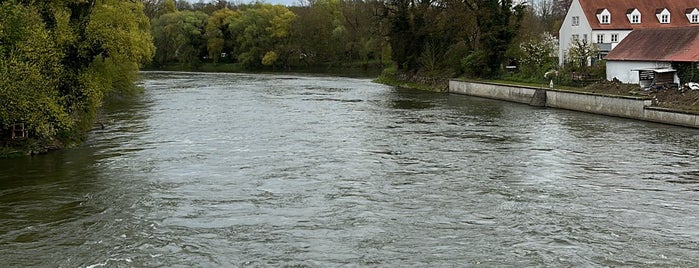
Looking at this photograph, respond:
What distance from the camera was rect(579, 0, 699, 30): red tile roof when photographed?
2103 inches

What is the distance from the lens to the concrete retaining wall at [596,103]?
99.6 ft

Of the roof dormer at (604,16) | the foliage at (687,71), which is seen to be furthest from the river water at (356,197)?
the roof dormer at (604,16)

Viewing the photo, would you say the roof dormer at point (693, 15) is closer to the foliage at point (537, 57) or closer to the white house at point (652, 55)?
the foliage at point (537, 57)

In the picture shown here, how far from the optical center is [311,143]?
25.0 meters

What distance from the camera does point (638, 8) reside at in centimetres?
5397

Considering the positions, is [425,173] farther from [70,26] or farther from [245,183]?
[70,26]

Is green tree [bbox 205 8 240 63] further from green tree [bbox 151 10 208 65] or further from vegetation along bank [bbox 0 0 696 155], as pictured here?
green tree [bbox 151 10 208 65]

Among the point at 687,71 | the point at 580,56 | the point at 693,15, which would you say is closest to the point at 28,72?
the point at 687,71

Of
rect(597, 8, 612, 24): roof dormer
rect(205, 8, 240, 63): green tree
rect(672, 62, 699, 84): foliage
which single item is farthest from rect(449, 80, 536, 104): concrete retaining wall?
rect(205, 8, 240, 63): green tree

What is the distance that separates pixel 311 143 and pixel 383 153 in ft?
10.0

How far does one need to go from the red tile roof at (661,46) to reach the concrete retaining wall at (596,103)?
4.80m

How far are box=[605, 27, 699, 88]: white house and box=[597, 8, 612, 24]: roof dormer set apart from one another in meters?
10.4

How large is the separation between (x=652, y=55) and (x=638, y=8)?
1705 centimetres

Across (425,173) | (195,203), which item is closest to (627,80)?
(425,173)
